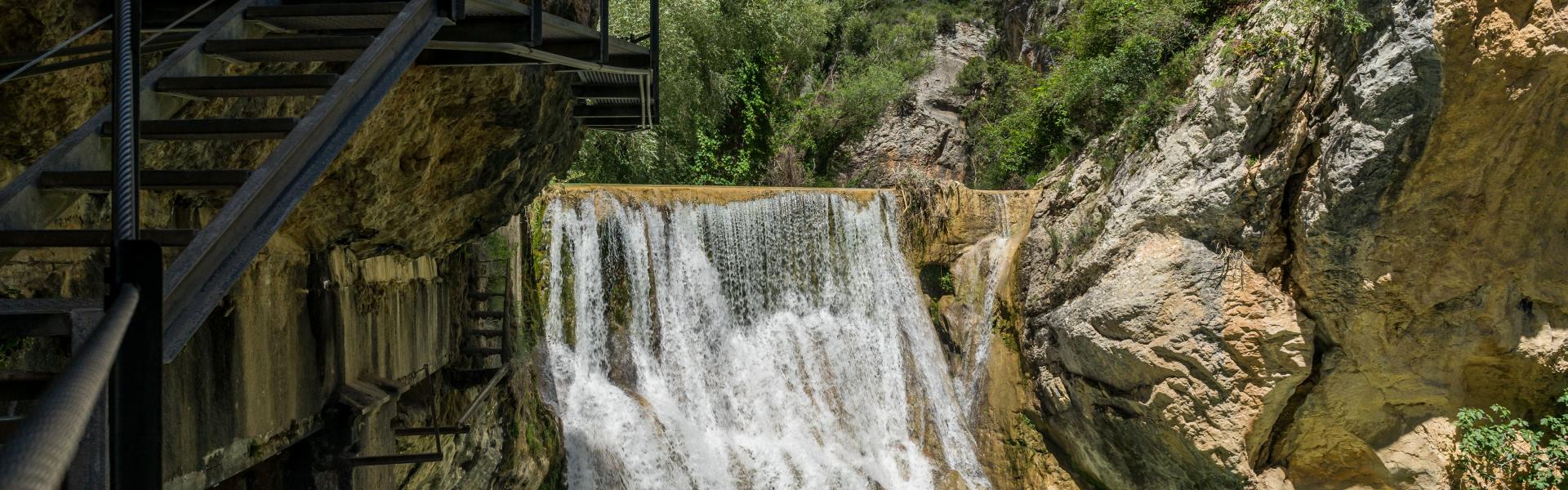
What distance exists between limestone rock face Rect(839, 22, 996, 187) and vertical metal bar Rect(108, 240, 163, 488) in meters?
19.9

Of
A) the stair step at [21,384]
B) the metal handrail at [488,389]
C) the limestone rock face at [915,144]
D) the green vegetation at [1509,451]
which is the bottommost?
the green vegetation at [1509,451]

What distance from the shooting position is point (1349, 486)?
946cm

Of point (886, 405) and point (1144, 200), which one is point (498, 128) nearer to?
point (1144, 200)

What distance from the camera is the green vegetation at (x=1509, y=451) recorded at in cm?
836

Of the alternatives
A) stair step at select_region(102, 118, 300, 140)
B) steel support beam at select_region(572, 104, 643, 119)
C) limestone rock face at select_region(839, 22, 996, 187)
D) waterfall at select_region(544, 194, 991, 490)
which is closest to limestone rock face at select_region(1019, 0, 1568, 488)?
waterfall at select_region(544, 194, 991, 490)

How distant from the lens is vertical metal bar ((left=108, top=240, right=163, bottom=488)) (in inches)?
54.4

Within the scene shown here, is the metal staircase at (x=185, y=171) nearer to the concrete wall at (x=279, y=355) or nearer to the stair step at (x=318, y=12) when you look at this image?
the stair step at (x=318, y=12)

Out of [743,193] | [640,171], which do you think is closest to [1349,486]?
[743,193]

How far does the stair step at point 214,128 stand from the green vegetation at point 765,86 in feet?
45.6

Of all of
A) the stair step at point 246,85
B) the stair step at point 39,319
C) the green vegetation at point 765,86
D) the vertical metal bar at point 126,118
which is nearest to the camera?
the vertical metal bar at point 126,118

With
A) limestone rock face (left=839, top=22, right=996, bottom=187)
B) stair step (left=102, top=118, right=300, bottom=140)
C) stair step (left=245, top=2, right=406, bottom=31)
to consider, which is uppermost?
limestone rock face (left=839, top=22, right=996, bottom=187)

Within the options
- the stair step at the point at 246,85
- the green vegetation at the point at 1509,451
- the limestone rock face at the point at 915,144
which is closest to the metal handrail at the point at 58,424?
the stair step at the point at 246,85

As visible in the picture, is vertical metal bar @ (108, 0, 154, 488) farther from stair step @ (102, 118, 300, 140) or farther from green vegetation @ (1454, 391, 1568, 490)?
green vegetation @ (1454, 391, 1568, 490)

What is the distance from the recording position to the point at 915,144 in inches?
859
